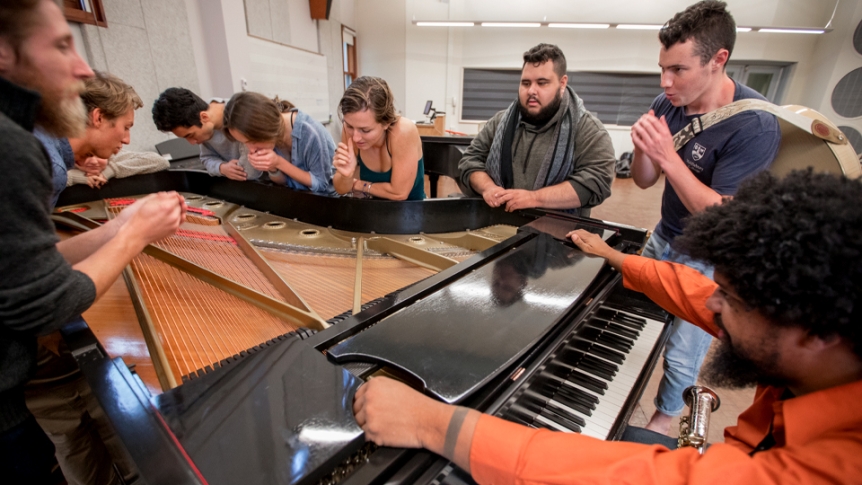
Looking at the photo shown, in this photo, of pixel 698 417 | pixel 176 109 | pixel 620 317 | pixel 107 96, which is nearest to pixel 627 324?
pixel 620 317

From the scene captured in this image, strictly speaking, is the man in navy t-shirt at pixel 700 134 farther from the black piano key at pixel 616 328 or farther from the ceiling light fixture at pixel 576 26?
the ceiling light fixture at pixel 576 26

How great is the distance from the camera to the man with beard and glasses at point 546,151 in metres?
2.33

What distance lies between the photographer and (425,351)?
3.32 feet

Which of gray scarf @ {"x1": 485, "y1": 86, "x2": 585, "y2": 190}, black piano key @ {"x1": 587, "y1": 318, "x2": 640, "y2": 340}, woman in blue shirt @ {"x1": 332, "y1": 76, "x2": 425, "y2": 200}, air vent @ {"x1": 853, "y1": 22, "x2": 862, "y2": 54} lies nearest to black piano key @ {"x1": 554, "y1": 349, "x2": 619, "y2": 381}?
black piano key @ {"x1": 587, "y1": 318, "x2": 640, "y2": 340}

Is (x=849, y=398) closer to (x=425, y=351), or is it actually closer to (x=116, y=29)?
(x=425, y=351)

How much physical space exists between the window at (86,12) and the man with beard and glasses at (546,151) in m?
3.80

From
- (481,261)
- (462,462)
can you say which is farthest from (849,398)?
(481,261)

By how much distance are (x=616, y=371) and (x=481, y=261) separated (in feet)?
2.00

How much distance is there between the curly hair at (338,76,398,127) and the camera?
225cm

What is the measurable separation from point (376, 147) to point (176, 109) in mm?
1421

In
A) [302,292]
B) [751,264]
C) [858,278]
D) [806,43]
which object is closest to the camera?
[858,278]

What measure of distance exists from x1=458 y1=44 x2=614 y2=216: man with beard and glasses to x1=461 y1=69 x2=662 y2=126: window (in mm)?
8549

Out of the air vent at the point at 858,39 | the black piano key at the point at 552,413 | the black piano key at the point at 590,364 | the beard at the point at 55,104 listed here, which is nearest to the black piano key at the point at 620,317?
the black piano key at the point at 590,364

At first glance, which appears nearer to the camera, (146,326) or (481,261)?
(146,326)
